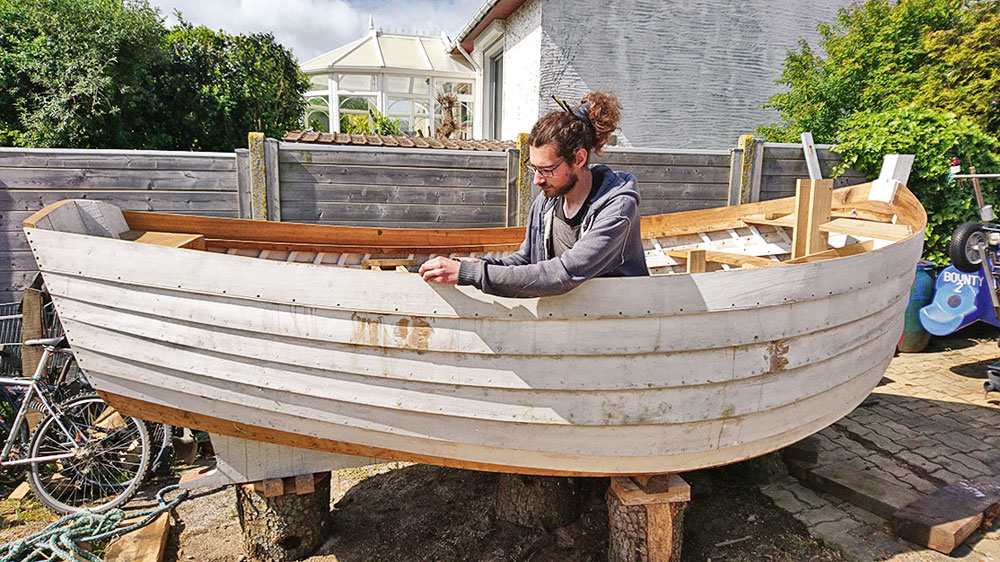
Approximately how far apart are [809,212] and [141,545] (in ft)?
14.8

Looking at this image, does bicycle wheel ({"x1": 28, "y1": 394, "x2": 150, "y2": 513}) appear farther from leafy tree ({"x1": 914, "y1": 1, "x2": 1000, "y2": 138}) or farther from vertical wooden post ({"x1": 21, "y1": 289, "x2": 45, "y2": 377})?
leafy tree ({"x1": 914, "y1": 1, "x2": 1000, "y2": 138})

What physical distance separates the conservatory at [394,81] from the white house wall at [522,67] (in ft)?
9.67

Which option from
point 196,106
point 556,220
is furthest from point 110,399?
point 196,106

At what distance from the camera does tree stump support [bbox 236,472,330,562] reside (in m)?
2.75

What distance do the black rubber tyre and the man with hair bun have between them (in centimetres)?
417

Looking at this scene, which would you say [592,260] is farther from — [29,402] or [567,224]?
[29,402]

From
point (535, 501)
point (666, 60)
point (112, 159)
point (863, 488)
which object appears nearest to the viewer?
point (535, 501)

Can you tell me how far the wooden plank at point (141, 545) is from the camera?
2.85 meters

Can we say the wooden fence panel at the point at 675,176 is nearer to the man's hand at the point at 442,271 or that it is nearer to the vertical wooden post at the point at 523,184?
the vertical wooden post at the point at 523,184

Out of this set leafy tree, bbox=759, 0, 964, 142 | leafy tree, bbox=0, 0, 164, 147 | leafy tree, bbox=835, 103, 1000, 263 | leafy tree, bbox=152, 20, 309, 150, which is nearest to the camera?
leafy tree, bbox=835, 103, 1000, 263

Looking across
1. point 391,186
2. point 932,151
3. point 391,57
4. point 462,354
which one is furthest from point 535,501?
point 391,57

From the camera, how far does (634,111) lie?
8.93m

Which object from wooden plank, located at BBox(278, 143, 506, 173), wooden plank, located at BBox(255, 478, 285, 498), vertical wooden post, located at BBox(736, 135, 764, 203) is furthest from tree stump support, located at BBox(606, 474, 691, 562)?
vertical wooden post, located at BBox(736, 135, 764, 203)

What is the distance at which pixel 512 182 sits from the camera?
5250mm
